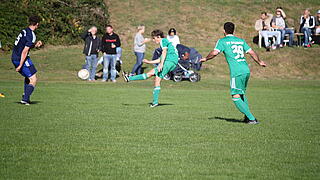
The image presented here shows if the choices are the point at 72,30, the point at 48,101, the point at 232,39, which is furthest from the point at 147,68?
the point at 232,39

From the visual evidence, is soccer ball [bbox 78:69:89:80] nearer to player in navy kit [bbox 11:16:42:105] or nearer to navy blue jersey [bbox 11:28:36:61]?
player in navy kit [bbox 11:16:42:105]

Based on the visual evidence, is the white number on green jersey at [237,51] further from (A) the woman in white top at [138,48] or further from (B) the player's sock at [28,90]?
(A) the woman in white top at [138,48]

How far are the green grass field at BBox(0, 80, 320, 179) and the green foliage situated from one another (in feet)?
51.2

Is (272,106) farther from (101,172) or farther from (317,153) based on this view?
(101,172)

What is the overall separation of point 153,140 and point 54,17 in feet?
84.7

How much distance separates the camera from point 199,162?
7871mm

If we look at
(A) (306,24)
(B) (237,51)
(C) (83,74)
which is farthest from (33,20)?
(A) (306,24)

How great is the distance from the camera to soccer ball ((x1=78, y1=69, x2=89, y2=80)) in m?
26.6

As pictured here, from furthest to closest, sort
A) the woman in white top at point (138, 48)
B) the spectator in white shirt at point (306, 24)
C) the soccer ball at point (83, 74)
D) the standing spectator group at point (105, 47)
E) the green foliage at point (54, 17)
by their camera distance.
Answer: the spectator in white shirt at point (306, 24) < the green foliage at point (54, 17) < the woman in white top at point (138, 48) < the soccer ball at point (83, 74) < the standing spectator group at point (105, 47)

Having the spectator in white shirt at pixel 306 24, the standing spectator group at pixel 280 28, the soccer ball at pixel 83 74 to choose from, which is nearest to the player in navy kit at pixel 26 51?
the soccer ball at pixel 83 74

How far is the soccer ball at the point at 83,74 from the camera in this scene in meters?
26.6

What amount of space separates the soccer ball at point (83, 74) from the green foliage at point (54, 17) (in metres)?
7.40

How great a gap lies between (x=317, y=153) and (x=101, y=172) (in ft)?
10.9

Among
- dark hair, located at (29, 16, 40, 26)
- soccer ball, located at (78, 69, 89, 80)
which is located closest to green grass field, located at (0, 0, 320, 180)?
soccer ball, located at (78, 69, 89, 80)
